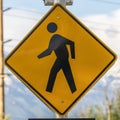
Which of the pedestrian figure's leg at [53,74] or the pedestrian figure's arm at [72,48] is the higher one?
the pedestrian figure's arm at [72,48]

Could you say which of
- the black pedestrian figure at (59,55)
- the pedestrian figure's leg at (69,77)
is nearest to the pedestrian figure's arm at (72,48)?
the black pedestrian figure at (59,55)

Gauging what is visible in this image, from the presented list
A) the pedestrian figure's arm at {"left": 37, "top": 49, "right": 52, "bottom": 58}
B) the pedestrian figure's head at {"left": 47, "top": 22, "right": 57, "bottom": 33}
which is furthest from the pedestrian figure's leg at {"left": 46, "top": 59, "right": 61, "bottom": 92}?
the pedestrian figure's head at {"left": 47, "top": 22, "right": 57, "bottom": 33}

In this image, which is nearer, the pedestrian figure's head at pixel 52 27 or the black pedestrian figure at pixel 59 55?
the black pedestrian figure at pixel 59 55

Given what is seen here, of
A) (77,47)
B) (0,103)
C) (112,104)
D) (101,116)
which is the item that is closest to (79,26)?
(77,47)

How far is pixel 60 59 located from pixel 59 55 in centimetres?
5

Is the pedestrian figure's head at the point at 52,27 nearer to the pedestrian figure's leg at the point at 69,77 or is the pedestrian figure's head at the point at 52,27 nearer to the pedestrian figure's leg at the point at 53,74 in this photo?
the pedestrian figure's leg at the point at 53,74

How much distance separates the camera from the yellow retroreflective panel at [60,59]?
6684 mm

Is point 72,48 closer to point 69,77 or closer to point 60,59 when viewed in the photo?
point 60,59

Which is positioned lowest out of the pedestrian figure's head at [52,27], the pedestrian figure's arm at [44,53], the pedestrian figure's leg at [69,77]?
the pedestrian figure's leg at [69,77]

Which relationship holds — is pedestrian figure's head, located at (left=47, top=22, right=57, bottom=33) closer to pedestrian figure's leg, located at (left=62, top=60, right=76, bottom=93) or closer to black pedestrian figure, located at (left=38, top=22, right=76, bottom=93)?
black pedestrian figure, located at (left=38, top=22, right=76, bottom=93)

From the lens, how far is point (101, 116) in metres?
80.1

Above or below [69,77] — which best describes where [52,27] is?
above

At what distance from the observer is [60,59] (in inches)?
266

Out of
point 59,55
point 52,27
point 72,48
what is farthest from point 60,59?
point 52,27
